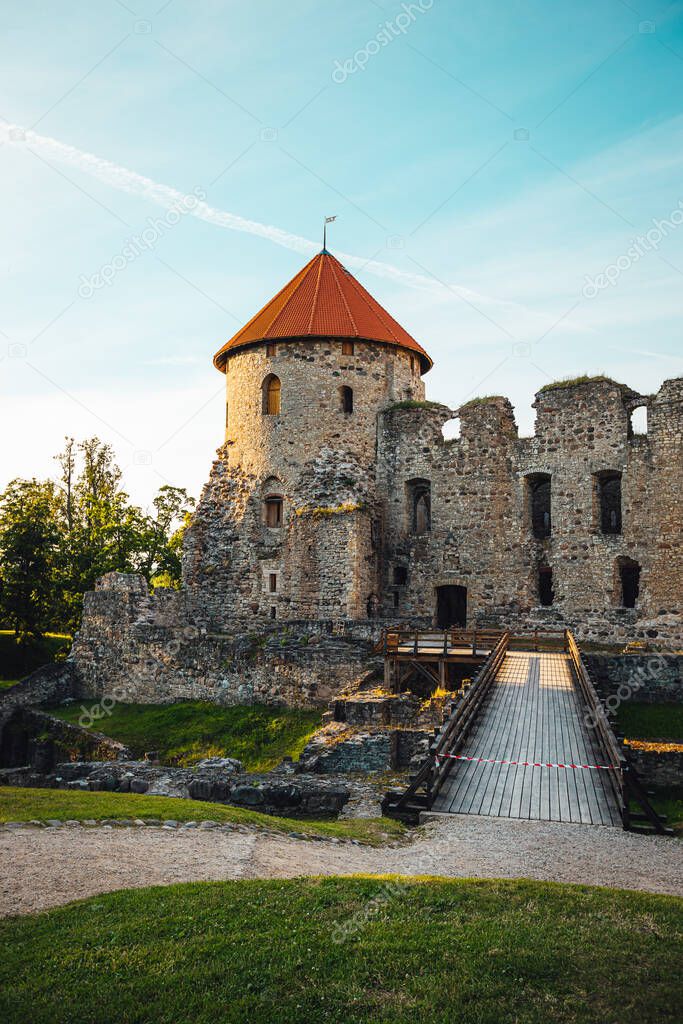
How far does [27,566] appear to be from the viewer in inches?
1519

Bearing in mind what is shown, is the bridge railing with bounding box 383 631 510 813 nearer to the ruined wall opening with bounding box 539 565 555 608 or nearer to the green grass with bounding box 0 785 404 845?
the green grass with bounding box 0 785 404 845

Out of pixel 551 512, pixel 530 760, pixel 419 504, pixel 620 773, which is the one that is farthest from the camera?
pixel 419 504

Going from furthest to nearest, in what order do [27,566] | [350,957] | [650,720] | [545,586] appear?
[27,566] → [545,586] → [650,720] → [350,957]

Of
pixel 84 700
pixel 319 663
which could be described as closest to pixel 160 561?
pixel 84 700

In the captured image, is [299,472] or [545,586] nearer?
[545,586]

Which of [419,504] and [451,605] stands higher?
[419,504]

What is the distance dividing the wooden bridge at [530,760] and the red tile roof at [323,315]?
1586cm

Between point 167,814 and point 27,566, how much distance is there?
1093 inches

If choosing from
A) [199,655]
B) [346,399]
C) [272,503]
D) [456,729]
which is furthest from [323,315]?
[456,729]

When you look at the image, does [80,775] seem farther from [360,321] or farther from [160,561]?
[160,561]

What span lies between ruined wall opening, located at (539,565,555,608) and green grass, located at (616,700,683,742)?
9349 millimetres

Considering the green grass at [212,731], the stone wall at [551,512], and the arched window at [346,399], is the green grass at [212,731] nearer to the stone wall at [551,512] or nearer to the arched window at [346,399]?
the stone wall at [551,512]

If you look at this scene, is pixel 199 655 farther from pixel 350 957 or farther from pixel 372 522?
pixel 350 957

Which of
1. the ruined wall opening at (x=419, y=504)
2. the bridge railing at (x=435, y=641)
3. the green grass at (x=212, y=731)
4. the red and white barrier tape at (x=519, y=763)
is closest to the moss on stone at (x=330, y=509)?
the ruined wall opening at (x=419, y=504)
